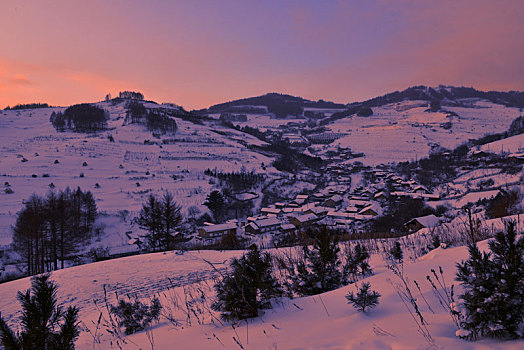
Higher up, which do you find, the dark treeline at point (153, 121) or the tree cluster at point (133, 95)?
the tree cluster at point (133, 95)

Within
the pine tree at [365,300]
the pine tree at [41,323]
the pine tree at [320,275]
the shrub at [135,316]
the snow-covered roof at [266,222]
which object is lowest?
the snow-covered roof at [266,222]

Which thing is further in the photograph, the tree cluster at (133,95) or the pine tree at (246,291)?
the tree cluster at (133,95)

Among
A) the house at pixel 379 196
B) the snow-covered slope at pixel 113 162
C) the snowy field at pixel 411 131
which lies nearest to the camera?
the snow-covered slope at pixel 113 162

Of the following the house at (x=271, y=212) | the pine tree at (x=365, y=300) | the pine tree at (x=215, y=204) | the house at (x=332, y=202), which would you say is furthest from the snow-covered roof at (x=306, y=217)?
the pine tree at (x=365, y=300)

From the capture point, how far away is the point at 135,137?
90.6 m

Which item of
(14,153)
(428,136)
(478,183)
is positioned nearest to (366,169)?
(478,183)

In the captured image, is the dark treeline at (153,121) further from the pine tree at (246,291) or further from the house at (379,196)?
the pine tree at (246,291)

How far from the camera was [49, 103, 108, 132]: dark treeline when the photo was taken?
10006 centimetres

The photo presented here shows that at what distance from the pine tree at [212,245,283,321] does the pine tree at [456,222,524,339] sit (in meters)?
2.04

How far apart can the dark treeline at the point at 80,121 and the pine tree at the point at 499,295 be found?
11832 centimetres

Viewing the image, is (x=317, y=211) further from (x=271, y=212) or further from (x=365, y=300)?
(x=365, y=300)

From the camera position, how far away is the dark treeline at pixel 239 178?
2308 inches

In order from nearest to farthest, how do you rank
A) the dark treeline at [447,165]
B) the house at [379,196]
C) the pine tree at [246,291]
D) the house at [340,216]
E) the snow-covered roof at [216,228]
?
the pine tree at [246,291], the snow-covered roof at [216,228], the house at [340,216], the house at [379,196], the dark treeline at [447,165]

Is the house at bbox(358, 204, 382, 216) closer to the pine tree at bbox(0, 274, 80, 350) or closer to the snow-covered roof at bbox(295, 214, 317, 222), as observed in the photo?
the snow-covered roof at bbox(295, 214, 317, 222)
